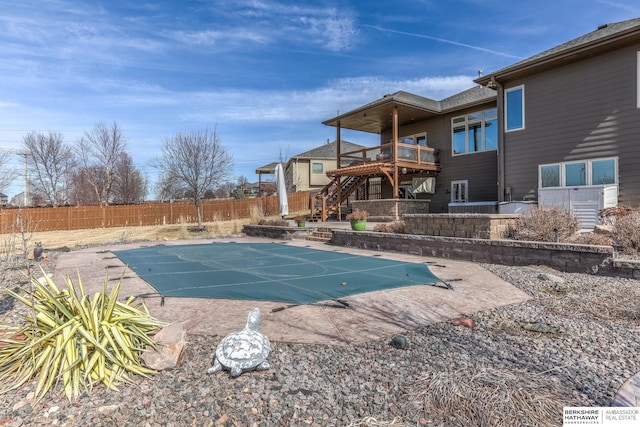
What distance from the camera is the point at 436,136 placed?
16.4m

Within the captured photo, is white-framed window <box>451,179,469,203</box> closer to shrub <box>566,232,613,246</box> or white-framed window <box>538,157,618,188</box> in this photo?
white-framed window <box>538,157,618,188</box>

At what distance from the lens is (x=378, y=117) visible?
16.5 meters

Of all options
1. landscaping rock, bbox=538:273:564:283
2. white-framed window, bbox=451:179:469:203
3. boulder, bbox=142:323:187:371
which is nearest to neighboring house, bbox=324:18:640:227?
white-framed window, bbox=451:179:469:203

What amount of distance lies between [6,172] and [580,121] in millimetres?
22213

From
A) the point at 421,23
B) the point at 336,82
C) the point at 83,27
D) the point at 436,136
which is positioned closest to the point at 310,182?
the point at 336,82

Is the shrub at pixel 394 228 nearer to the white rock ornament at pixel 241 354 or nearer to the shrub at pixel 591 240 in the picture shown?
the shrub at pixel 591 240

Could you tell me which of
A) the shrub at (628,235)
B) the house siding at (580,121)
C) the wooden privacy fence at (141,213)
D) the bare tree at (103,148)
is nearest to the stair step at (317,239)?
the house siding at (580,121)

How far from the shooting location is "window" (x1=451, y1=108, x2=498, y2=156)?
1420cm

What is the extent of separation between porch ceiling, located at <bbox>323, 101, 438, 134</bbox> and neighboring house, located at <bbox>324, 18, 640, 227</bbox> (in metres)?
0.35

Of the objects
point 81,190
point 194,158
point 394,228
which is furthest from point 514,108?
point 81,190

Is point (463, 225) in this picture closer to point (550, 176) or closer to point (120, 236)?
point (550, 176)

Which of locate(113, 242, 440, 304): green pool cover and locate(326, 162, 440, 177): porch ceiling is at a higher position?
locate(326, 162, 440, 177): porch ceiling

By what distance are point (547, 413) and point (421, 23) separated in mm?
15224

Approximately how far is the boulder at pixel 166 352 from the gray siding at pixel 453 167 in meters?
14.1
